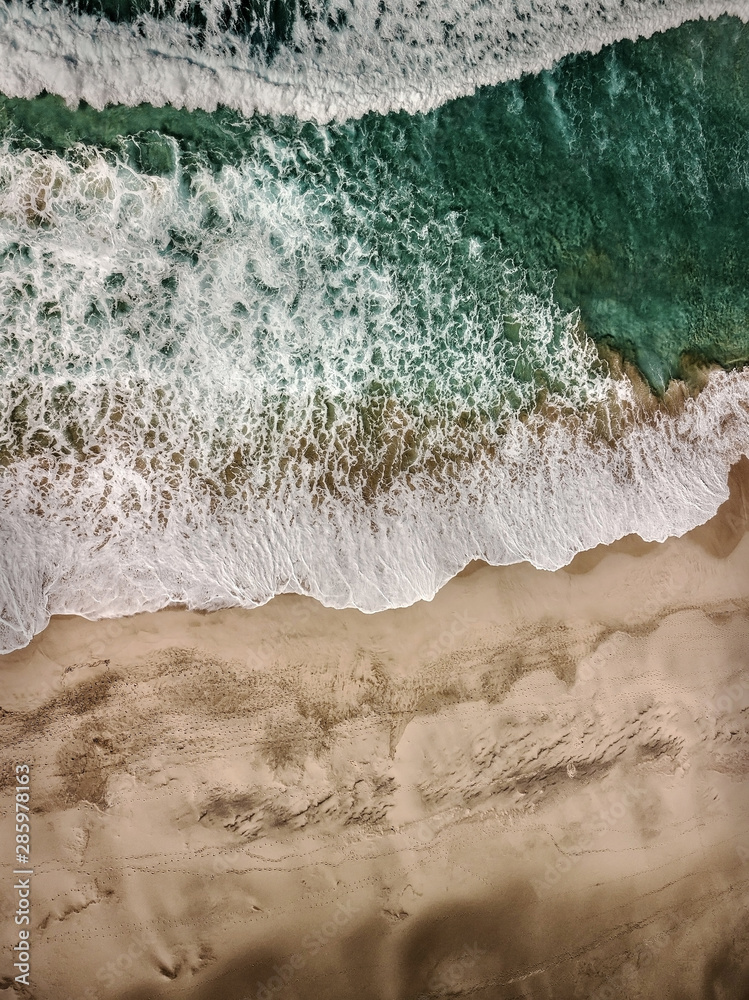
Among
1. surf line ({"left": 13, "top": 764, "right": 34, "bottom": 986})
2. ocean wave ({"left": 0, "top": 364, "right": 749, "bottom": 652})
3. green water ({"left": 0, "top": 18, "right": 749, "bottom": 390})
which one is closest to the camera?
surf line ({"left": 13, "top": 764, "right": 34, "bottom": 986})

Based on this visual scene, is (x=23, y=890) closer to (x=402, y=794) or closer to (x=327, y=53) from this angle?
(x=402, y=794)

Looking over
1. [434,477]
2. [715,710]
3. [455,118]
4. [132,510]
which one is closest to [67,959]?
[132,510]

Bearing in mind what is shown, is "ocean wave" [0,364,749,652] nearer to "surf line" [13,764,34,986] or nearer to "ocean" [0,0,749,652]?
"ocean" [0,0,749,652]

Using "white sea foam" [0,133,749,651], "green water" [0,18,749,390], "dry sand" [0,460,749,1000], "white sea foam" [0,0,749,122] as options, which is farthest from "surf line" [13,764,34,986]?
"white sea foam" [0,0,749,122]

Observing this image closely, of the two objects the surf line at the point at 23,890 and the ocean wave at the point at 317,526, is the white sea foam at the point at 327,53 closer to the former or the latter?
the ocean wave at the point at 317,526

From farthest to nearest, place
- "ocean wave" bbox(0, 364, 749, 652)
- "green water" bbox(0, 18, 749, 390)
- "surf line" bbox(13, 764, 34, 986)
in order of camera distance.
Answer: "green water" bbox(0, 18, 749, 390) → "ocean wave" bbox(0, 364, 749, 652) → "surf line" bbox(13, 764, 34, 986)

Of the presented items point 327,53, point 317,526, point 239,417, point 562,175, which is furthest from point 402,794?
point 327,53

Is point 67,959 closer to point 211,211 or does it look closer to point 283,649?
point 283,649
